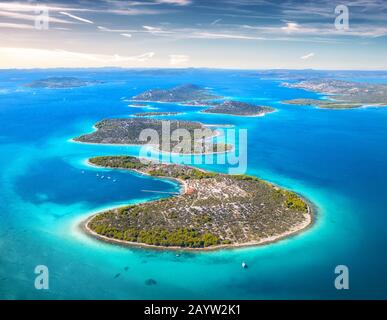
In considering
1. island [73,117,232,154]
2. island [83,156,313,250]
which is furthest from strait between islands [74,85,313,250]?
island [73,117,232,154]

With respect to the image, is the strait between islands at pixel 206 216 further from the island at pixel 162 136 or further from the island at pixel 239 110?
the island at pixel 239 110

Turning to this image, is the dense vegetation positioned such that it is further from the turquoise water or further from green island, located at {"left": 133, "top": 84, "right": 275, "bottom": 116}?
the turquoise water

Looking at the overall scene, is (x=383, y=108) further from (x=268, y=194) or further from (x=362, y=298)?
(x=362, y=298)

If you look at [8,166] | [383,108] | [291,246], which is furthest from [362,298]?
[383,108]

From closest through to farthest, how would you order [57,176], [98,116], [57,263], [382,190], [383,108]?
1. [57,263]
2. [382,190]
3. [57,176]
4. [98,116]
5. [383,108]

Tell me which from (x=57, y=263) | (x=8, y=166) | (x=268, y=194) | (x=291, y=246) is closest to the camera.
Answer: (x=57, y=263)

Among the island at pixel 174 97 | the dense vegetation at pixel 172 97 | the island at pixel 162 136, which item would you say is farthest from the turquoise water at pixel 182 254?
the dense vegetation at pixel 172 97
